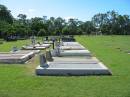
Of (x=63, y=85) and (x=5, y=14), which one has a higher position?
(x=5, y=14)

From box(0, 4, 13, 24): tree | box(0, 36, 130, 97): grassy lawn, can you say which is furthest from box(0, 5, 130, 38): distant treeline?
box(0, 36, 130, 97): grassy lawn

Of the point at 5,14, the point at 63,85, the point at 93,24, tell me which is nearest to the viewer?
the point at 63,85

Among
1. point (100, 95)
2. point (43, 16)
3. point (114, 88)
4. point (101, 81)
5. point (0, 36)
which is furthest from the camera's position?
point (43, 16)

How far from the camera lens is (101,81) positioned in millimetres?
11062

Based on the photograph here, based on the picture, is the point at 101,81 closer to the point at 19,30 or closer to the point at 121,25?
the point at 19,30

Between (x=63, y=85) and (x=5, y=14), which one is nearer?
(x=63, y=85)

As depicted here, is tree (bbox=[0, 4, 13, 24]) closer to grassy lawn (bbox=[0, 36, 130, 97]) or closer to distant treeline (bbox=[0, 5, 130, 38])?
distant treeline (bbox=[0, 5, 130, 38])

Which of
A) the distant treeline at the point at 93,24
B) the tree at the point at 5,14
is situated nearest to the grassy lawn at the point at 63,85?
the tree at the point at 5,14

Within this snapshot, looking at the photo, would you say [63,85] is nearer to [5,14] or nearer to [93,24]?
[5,14]

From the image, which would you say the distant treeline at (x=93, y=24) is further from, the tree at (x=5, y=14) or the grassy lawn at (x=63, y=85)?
the grassy lawn at (x=63, y=85)

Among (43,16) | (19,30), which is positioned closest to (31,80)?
(19,30)

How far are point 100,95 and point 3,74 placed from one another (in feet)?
16.5

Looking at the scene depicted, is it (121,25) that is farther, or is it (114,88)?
(121,25)

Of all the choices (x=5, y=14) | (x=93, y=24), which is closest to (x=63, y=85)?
(x=5, y=14)
